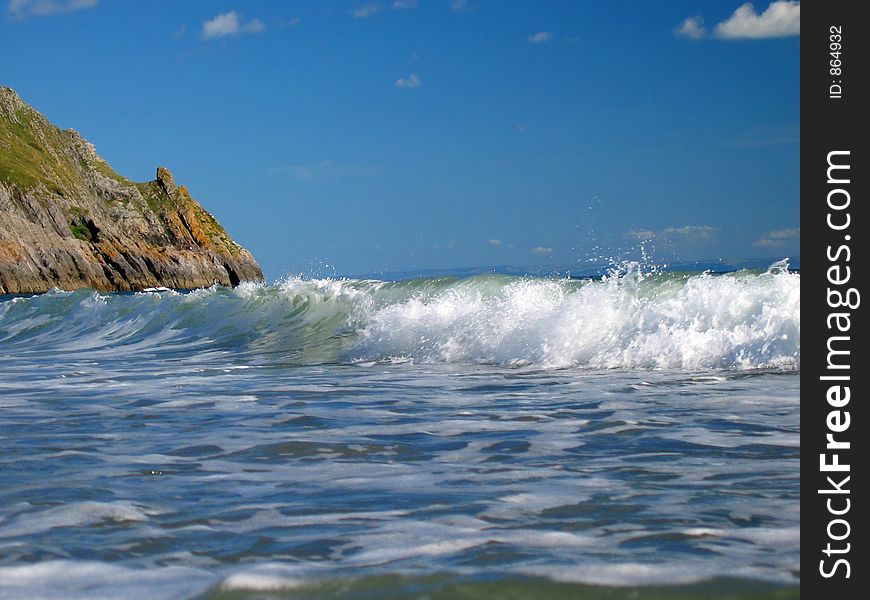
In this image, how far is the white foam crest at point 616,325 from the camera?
32.5ft

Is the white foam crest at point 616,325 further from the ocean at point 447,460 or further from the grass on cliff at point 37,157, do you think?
the grass on cliff at point 37,157

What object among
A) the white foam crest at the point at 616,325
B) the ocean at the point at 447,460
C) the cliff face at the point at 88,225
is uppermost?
the cliff face at the point at 88,225

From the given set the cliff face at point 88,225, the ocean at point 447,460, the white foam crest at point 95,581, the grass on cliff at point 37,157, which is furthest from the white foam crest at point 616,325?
the grass on cliff at point 37,157

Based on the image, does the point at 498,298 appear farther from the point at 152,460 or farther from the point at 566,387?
the point at 152,460

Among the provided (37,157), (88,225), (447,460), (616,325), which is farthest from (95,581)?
(37,157)

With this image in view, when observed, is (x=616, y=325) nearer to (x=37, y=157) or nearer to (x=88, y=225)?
(x=88, y=225)

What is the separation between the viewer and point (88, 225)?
235 ft

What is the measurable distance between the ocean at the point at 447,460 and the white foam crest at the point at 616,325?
36mm

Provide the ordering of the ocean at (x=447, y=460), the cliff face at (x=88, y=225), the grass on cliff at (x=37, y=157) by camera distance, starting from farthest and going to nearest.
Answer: the grass on cliff at (x=37, y=157) < the cliff face at (x=88, y=225) < the ocean at (x=447, y=460)

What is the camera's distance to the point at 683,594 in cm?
297
